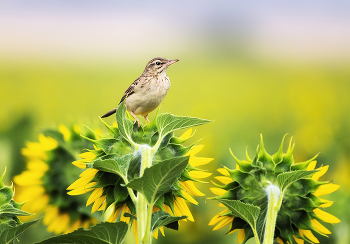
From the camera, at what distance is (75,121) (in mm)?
1965

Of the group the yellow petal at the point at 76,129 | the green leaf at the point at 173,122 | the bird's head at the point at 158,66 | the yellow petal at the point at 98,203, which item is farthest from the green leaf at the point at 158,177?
the bird's head at the point at 158,66

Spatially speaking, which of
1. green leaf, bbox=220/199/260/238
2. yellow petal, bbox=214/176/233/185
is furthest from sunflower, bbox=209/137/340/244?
A: green leaf, bbox=220/199/260/238

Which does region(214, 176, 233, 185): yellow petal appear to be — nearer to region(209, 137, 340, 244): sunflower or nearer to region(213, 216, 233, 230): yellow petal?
region(209, 137, 340, 244): sunflower

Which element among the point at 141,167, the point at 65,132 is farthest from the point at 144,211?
the point at 65,132

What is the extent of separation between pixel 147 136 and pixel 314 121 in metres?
4.77

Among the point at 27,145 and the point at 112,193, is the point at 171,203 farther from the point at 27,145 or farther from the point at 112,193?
the point at 27,145

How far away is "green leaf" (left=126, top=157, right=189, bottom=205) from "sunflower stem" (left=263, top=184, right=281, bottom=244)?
0.94ft

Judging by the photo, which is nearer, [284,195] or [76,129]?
[284,195]

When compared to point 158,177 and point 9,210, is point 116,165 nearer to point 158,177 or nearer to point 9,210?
point 158,177

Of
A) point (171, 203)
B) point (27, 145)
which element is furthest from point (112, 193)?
point (27, 145)

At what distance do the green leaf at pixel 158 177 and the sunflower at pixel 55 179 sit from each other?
3.49ft

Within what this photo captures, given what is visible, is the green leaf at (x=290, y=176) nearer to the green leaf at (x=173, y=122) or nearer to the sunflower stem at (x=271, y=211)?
the sunflower stem at (x=271, y=211)

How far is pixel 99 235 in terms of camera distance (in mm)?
799

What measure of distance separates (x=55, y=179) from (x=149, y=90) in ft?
2.21
